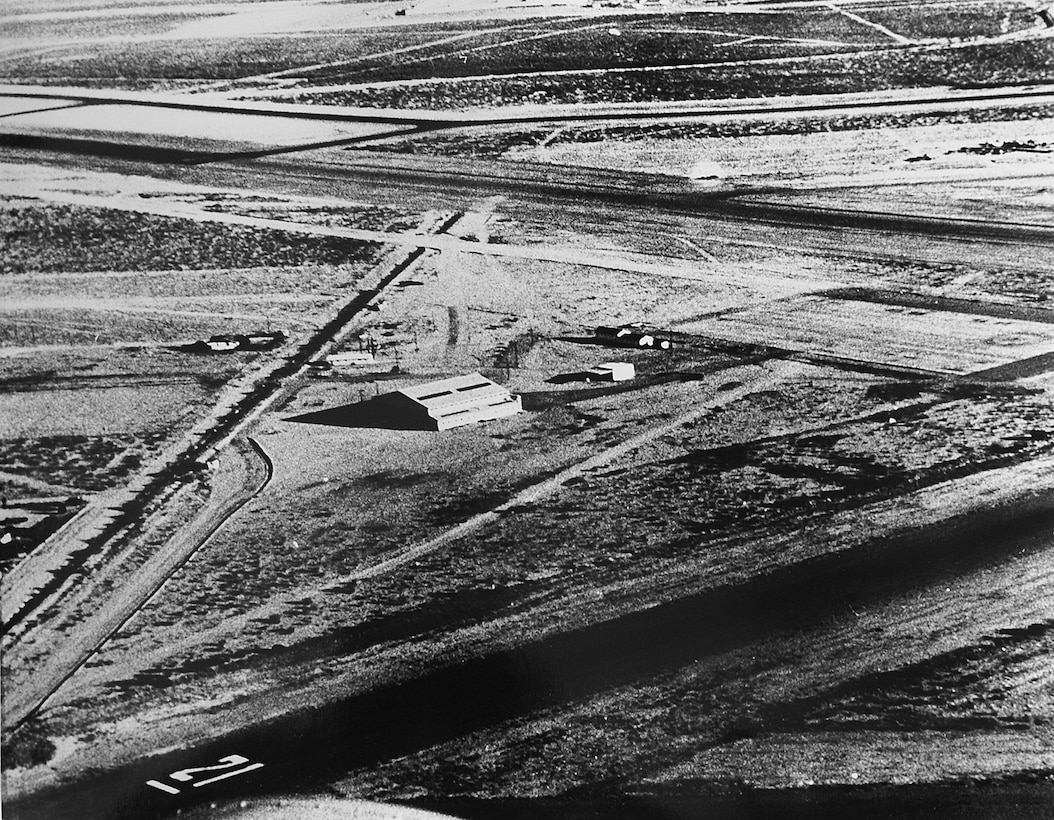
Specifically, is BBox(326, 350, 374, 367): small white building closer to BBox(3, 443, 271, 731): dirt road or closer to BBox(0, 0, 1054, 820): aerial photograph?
BBox(0, 0, 1054, 820): aerial photograph

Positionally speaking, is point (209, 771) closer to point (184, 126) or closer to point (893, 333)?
point (184, 126)

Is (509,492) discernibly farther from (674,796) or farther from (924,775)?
(924,775)

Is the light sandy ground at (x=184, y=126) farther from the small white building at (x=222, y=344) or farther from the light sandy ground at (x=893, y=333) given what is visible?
the light sandy ground at (x=893, y=333)

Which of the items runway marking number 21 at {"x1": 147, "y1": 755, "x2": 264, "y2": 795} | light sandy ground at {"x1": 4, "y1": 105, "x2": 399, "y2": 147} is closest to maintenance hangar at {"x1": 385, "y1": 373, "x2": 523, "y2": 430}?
light sandy ground at {"x1": 4, "y1": 105, "x2": 399, "y2": 147}

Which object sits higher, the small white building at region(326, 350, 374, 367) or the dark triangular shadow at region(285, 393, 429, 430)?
the small white building at region(326, 350, 374, 367)

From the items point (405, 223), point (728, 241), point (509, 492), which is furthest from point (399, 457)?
point (728, 241)

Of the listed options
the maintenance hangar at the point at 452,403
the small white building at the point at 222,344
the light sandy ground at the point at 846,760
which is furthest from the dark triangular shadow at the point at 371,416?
the light sandy ground at the point at 846,760

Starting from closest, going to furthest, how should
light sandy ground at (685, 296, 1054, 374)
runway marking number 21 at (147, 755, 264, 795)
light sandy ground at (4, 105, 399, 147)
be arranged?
1. runway marking number 21 at (147, 755, 264, 795)
2. light sandy ground at (4, 105, 399, 147)
3. light sandy ground at (685, 296, 1054, 374)

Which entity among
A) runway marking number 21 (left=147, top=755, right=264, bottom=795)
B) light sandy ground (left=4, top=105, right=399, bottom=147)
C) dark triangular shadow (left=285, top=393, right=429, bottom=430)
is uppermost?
light sandy ground (left=4, top=105, right=399, bottom=147)
